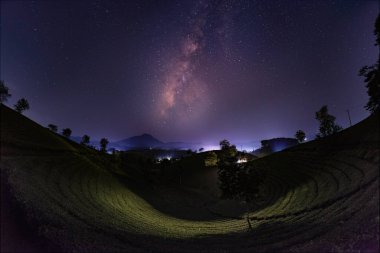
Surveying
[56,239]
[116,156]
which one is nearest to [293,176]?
[56,239]

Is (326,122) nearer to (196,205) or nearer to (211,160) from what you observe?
(211,160)

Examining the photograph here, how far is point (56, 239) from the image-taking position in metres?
24.5

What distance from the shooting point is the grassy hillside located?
25.6 metres

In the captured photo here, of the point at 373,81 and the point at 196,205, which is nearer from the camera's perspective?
the point at 373,81

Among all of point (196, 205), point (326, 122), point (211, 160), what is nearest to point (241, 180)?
point (196, 205)

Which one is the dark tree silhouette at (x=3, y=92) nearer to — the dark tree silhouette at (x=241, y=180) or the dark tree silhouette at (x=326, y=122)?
the dark tree silhouette at (x=241, y=180)

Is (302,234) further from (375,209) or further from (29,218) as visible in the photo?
(29,218)

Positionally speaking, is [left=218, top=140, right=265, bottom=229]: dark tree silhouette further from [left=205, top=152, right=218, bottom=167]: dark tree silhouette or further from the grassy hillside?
[left=205, top=152, right=218, bottom=167]: dark tree silhouette

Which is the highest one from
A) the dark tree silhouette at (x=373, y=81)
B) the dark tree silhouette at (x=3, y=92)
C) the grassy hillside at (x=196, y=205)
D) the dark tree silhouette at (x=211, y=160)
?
the dark tree silhouette at (x=3, y=92)

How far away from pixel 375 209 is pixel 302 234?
307 inches

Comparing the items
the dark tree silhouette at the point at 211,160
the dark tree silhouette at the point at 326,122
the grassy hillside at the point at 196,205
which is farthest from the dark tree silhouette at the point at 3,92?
the dark tree silhouette at the point at 326,122

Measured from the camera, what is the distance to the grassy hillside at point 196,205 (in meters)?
25.6

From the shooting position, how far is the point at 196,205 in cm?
7819

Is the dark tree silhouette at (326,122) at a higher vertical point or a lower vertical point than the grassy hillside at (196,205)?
higher
